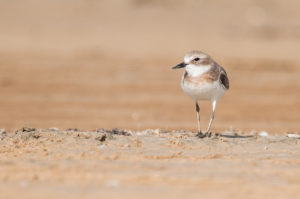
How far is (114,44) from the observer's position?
35.3 meters

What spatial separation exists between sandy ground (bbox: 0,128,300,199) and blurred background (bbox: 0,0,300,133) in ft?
17.9

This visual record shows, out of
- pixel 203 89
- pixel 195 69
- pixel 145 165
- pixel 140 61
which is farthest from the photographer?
pixel 140 61

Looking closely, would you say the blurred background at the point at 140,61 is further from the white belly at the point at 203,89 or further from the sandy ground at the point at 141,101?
the white belly at the point at 203,89

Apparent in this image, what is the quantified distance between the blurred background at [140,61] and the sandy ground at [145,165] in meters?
5.47

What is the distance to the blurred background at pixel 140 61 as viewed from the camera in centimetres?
1573

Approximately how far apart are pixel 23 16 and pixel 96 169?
40.6m

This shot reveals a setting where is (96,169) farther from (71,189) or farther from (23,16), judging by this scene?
(23,16)

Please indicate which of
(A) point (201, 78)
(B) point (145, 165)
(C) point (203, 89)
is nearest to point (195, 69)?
(A) point (201, 78)

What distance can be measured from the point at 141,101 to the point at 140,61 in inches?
404

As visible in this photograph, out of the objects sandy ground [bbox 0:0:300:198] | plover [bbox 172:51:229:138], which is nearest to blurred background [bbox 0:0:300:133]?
sandy ground [bbox 0:0:300:198]

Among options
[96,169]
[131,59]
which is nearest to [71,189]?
[96,169]

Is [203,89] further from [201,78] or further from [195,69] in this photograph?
[195,69]

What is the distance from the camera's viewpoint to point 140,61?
27.9m

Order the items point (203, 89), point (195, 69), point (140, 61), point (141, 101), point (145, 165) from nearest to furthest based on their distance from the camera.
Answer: point (145, 165), point (203, 89), point (195, 69), point (141, 101), point (140, 61)
